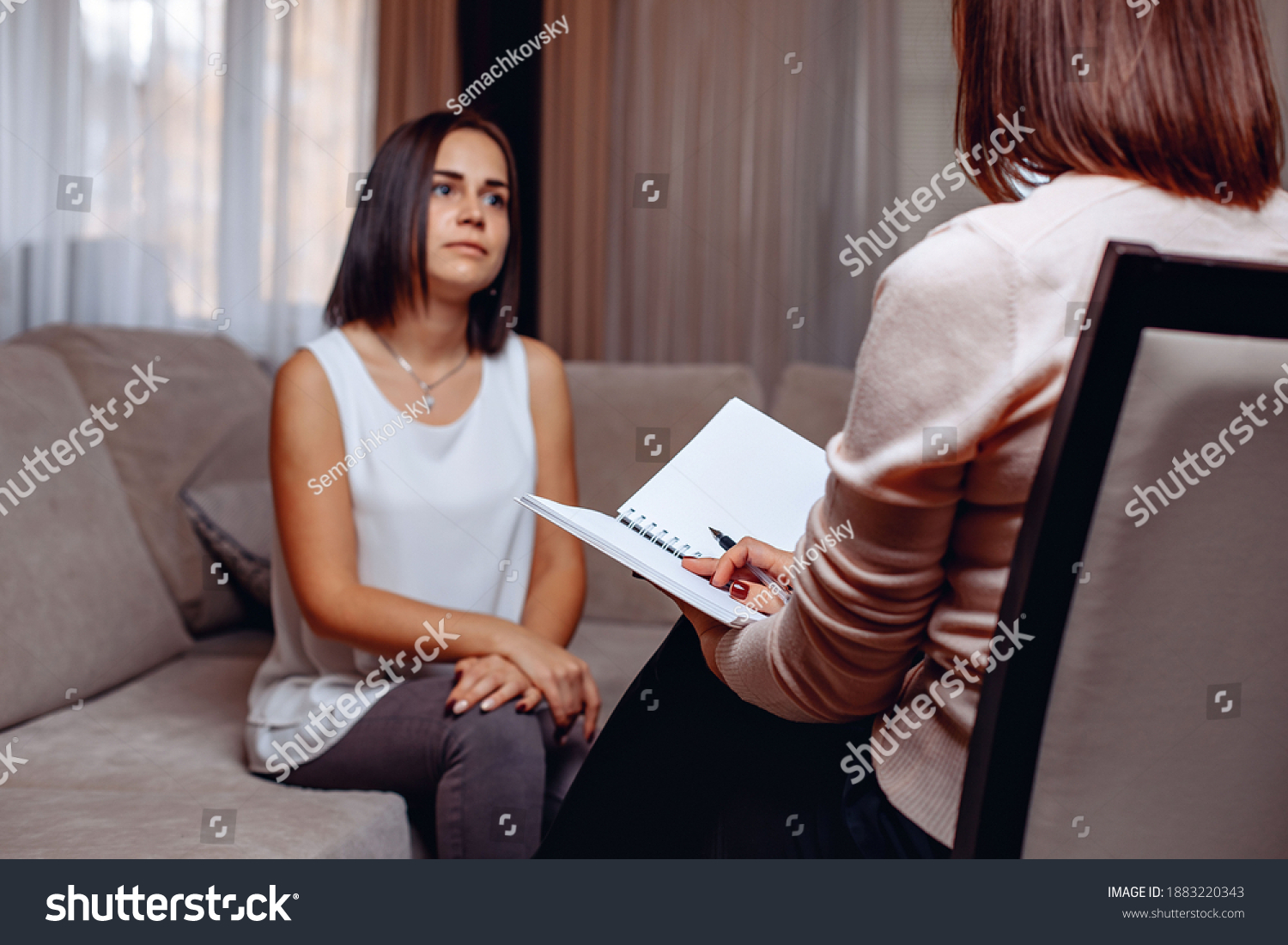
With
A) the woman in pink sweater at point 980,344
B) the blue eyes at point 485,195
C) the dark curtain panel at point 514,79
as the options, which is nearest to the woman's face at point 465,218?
the blue eyes at point 485,195

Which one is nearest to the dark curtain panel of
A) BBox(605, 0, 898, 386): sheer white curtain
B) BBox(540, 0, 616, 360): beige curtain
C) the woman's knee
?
BBox(540, 0, 616, 360): beige curtain

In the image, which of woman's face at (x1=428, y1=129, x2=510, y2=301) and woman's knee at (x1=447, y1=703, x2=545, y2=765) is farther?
woman's face at (x1=428, y1=129, x2=510, y2=301)

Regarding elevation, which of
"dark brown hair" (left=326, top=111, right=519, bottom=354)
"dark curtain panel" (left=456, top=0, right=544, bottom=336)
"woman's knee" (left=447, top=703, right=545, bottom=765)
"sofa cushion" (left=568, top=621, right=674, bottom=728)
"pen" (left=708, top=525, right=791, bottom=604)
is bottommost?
"sofa cushion" (left=568, top=621, right=674, bottom=728)

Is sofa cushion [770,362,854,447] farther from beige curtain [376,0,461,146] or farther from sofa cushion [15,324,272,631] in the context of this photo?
beige curtain [376,0,461,146]

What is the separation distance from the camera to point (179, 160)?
2248mm

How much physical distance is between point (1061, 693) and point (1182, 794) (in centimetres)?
8

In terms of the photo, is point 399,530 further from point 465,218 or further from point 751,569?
point 751,569

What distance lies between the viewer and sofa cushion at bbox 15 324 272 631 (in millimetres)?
1457

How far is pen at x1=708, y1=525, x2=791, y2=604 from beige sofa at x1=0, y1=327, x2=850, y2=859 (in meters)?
0.10

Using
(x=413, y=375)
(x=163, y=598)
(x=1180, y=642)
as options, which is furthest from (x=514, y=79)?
(x=1180, y=642)

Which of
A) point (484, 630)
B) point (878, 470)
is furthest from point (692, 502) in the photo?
point (484, 630)

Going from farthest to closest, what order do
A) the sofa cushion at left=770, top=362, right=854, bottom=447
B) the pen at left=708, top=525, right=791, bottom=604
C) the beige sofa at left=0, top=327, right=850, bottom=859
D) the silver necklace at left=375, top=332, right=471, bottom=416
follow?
the sofa cushion at left=770, top=362, right=854, bottom=447 < the silver necklace at left=375, top=332, right=471, bottom=416 < the beige sofa at left=0, top=327, right=850, bottom=859 < the pen at left=708, top=525, right=791, bottom=604

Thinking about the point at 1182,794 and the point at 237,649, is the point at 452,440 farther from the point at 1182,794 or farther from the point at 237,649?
the point at 1182,794

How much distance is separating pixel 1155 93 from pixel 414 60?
7.47 feet
